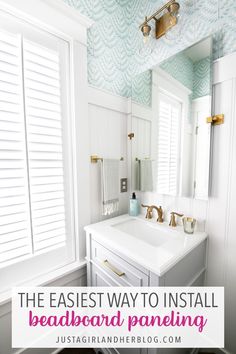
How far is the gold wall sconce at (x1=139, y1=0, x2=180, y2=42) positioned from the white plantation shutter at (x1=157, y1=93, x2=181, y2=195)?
41 centimetres

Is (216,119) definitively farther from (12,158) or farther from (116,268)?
(12,158)

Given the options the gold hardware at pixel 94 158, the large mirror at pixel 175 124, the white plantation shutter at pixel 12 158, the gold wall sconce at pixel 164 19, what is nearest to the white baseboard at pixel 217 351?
the large mirror at pixel 175 124

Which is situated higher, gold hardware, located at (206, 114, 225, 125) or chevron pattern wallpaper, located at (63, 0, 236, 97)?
A: chevron pattern wallpaper, located at (63, 0, 236, 97)

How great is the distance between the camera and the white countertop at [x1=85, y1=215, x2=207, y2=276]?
0.74 metres

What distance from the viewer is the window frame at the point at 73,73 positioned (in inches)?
36.5

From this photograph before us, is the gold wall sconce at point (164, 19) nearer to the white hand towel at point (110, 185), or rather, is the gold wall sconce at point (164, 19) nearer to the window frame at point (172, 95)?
the window frame at point (172, 95)

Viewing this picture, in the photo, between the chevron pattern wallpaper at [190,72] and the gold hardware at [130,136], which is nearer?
the chevron pattern wallpaper at [190,72]

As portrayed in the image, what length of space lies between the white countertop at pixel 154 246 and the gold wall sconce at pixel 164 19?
1.31m

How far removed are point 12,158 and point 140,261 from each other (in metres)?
0.87

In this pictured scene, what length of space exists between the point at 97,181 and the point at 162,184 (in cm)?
50

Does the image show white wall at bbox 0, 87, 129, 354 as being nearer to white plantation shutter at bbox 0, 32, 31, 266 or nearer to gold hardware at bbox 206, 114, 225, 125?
white plantation shutter at bbox 0, 32, 31, 266

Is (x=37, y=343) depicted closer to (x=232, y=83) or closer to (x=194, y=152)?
(x=194, y=152)

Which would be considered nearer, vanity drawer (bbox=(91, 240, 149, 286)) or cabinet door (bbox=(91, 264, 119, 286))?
vanity drawer (bbox=(91, 240, 149, 286))

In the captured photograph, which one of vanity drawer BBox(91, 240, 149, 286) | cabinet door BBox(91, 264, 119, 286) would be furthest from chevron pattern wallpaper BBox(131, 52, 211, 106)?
cabinet door BBox(91, 264, 119, 286)
